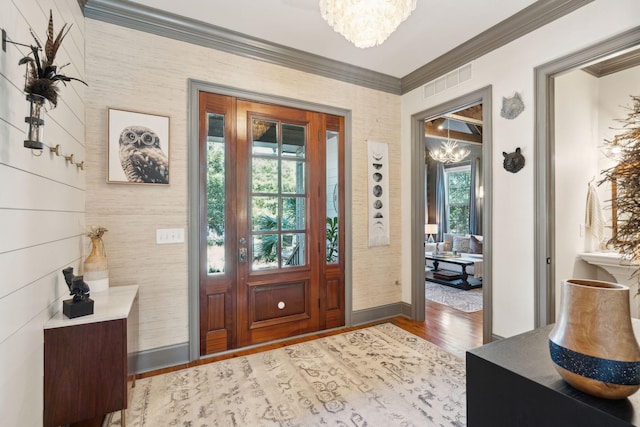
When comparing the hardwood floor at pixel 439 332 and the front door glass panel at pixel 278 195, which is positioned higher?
the front door glass panel at pixel 278 195

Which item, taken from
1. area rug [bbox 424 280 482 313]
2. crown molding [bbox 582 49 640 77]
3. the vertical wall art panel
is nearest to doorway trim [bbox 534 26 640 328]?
crown molding [bbox 582 49 640 77]

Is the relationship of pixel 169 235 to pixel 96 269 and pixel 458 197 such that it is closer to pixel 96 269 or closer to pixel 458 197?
pixel 96 269

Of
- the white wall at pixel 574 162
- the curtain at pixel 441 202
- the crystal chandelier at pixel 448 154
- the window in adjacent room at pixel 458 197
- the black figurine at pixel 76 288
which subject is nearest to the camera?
the black figurine at pixel 76 288

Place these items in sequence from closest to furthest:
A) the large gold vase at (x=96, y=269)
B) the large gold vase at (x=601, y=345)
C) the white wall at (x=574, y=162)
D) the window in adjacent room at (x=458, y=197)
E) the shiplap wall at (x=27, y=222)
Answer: the large gold vase at (x=601, y=345) < the shiplap wall at (x=27, y=222) < the large gold vase at (x=96, y=269) < the white wall at (x=574, y=162) < the window in adjacent room at (x=458, y=197)

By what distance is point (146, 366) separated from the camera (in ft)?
8.34

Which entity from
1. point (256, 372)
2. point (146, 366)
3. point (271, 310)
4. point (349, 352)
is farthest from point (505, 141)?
point (146, 366)

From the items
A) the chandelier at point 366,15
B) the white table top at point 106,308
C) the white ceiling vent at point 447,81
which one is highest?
the white ceiling vent at point 447,81

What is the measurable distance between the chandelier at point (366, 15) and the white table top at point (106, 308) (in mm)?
2208

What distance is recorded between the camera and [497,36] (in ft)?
9.20

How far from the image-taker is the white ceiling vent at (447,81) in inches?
123

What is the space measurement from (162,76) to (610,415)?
10.5ft

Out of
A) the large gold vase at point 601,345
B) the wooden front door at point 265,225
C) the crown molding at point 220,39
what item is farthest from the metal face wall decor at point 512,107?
the large gold vase at point 601,345

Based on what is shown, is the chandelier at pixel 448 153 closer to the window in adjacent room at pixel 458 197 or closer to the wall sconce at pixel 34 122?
the window in adjacent room at pixel 458 197

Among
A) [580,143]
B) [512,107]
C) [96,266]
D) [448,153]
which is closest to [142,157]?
[96,266]
